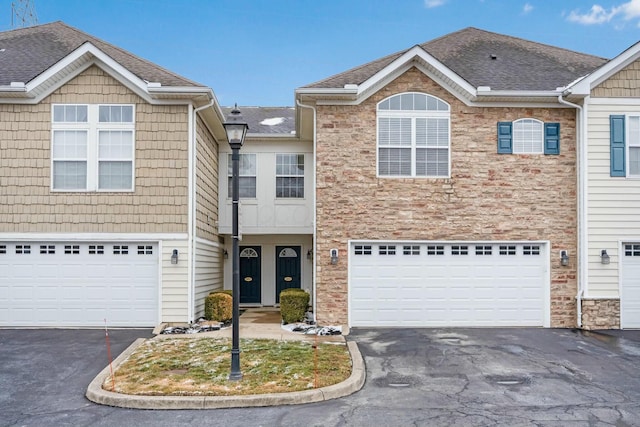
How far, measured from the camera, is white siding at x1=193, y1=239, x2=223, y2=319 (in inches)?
→ 602

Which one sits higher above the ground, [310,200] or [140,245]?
[310,200]

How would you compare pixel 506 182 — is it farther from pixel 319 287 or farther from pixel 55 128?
pixel 55 128

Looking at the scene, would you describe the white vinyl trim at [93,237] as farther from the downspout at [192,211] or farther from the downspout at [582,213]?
the downspout at [582,213]

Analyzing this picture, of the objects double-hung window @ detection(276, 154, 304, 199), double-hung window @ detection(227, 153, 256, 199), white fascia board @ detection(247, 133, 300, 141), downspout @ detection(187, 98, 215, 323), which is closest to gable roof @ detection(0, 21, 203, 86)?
downspout @ detection(187, 98, 215, 323)

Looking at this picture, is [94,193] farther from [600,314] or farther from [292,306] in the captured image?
[600,314]

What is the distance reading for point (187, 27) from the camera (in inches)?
1037

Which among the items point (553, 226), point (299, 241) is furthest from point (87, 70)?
point (553, 226)

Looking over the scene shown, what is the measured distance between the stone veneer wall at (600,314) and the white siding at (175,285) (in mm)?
9253

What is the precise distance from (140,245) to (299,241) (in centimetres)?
688

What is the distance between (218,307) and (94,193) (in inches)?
155

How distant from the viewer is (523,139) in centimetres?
1502

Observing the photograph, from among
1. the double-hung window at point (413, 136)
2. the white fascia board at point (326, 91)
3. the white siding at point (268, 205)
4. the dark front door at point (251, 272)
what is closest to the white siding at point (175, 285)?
the white fascia board at point (326, 91)

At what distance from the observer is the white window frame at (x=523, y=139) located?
1498cm

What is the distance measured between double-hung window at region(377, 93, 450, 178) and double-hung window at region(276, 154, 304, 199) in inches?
196
